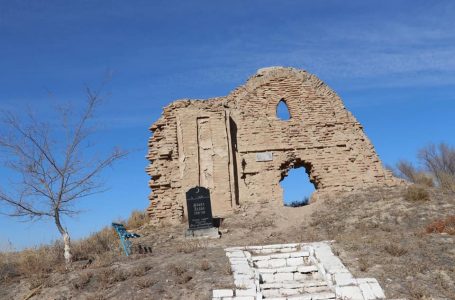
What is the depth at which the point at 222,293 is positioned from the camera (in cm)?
879

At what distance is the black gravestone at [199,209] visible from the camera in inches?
632

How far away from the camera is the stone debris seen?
8.75 meters

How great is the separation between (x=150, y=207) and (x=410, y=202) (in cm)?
1007

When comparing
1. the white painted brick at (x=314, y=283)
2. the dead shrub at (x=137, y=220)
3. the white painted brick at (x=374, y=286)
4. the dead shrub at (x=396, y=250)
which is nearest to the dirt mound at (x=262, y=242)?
the dead shrub at (x=396, y=250)

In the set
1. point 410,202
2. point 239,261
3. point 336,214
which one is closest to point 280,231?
point 336,214

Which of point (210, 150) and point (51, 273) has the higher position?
point (210, 150)

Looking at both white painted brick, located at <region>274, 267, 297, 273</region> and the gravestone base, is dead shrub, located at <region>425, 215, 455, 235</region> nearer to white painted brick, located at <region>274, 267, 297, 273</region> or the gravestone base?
white painted brick, located at <region>274, 267, 297, 273</region>

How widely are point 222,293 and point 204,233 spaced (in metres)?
7.09

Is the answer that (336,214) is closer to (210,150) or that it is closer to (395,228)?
(395,228)

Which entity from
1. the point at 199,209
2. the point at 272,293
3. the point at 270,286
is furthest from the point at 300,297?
the point at 199,209

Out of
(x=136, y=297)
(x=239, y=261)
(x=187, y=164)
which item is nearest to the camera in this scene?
(x=136, y=297)

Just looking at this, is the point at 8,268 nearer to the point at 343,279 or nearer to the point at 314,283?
the point at 314,283

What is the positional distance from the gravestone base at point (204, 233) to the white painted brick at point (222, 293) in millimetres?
6772

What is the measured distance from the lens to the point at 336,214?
56.2 ft
